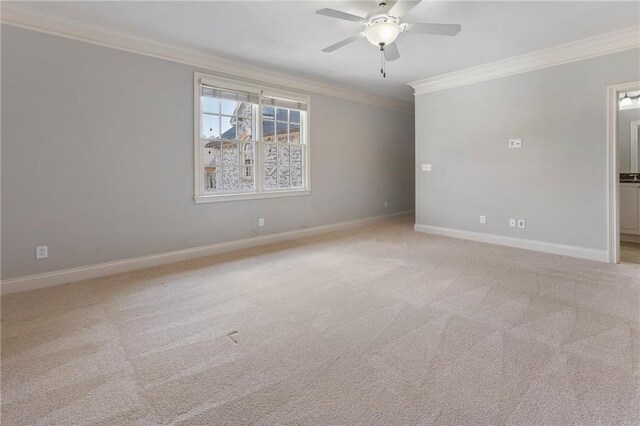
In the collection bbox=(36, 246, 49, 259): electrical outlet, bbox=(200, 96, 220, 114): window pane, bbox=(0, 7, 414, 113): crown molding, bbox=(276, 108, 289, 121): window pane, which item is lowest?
bbox=(36, 246, 49, 259): electrical outlet

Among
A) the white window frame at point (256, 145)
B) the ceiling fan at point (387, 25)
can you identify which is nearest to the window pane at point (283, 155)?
the white window frame at point (256, 145)

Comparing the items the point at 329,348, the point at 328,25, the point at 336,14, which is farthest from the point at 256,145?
the point at 329,348

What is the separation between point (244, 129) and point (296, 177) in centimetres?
120

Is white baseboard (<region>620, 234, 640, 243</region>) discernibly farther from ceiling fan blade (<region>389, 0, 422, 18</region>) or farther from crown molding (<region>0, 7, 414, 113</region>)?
crown molding (<region>0, 7, 414, 113</region>)

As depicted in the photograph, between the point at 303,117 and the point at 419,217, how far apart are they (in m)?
2.74

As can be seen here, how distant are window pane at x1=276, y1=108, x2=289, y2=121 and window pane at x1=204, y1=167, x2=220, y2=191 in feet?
4.51

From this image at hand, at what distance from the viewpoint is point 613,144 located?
149 inches

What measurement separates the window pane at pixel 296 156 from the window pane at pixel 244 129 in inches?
31.9

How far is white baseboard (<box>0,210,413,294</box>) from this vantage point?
3.12 metres

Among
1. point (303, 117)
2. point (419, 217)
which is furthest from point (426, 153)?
point (303, 117)

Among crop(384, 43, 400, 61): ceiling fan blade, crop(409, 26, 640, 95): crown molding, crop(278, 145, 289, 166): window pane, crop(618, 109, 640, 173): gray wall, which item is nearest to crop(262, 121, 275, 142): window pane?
crop(278, 145, 289, 166): window pane

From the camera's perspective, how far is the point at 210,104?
4371 millimetres

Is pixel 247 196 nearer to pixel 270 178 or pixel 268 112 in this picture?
pixel 270 178

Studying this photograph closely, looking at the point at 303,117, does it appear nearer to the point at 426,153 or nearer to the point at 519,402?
the point at 426,153
